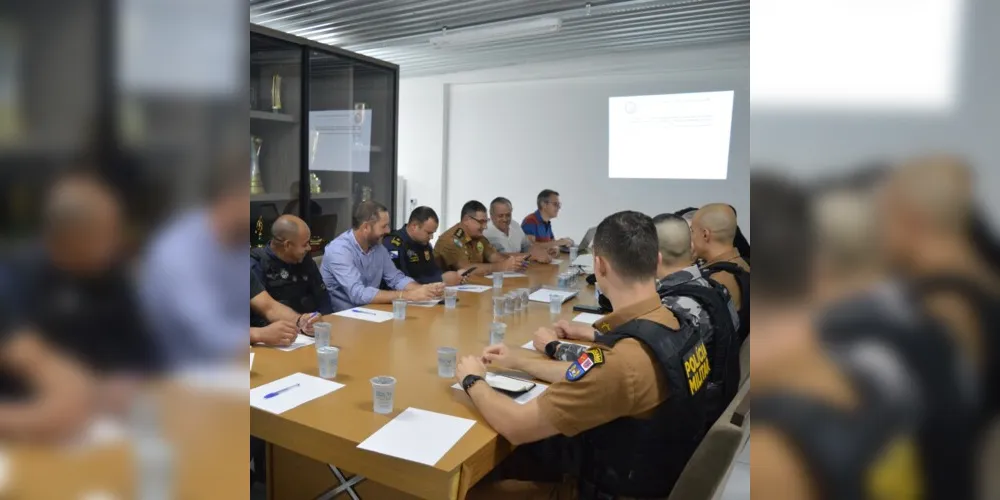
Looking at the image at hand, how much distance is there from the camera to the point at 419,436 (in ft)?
5.15

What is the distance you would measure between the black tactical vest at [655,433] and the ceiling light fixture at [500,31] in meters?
3.80

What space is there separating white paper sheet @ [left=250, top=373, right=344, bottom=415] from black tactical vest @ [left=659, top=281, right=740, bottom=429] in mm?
1256

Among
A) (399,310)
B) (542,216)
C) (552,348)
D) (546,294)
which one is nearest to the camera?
(552,348)

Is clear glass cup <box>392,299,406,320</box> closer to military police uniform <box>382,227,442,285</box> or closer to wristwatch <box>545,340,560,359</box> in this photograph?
wristwatch <box>545,340,560,359</box>

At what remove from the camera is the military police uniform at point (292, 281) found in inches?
121

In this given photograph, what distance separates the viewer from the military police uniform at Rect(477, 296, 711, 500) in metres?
1.62

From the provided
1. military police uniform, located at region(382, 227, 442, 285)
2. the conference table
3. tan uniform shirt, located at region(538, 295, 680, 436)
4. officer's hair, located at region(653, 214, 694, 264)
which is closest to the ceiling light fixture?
military police uniform, located at region(382, 227, 442, 285)

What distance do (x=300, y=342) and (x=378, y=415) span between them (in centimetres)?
81

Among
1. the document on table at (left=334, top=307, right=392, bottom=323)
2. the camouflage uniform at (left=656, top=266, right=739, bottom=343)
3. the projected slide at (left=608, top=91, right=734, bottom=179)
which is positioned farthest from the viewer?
the projected slide at (left=608, top=91, right=734, bottom=179)

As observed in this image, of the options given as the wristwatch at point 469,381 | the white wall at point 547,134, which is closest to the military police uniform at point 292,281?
the wristwatch at point 469,381

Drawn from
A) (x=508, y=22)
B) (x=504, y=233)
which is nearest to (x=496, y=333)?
(x=504, y=233)

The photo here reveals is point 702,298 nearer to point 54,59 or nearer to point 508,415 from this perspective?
point 508,415

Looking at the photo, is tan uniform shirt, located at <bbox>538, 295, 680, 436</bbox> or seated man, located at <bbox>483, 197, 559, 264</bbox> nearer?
tan uniform shirt, located at <bbox>538, 295, 680, 436</bbox>

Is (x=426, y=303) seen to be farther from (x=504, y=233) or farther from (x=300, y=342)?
(x=504, y=233)
